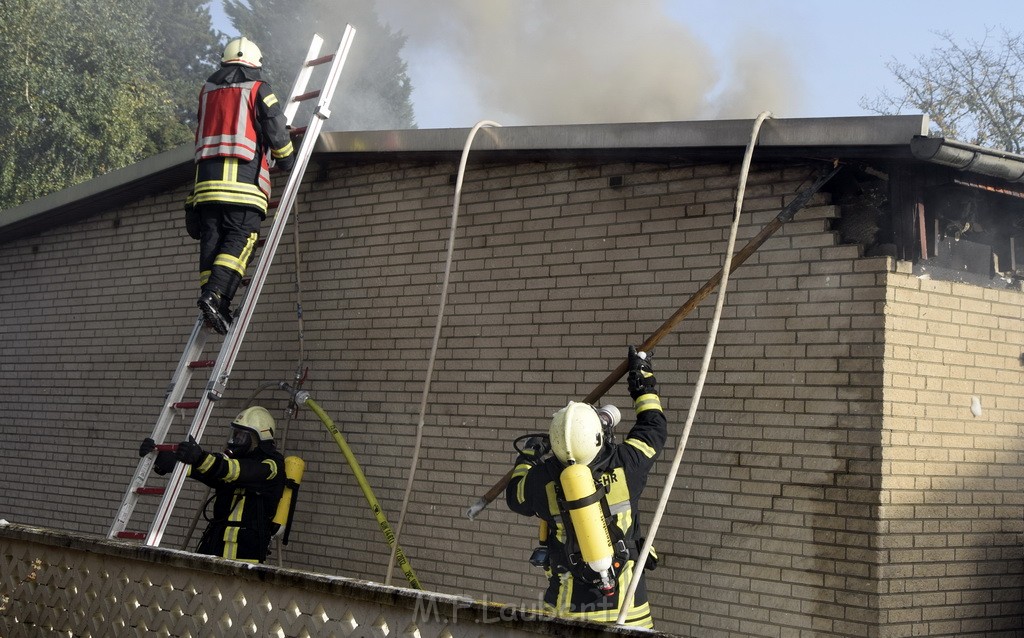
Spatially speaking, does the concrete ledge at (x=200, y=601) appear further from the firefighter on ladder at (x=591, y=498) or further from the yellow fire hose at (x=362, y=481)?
the yellow fire hose at (x=362, y=481)

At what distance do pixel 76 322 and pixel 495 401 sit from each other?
15.4 ft

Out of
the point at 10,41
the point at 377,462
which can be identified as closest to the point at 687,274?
the point at 377,462

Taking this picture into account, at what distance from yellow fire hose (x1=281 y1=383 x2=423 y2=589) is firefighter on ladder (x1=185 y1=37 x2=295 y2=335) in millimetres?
1058

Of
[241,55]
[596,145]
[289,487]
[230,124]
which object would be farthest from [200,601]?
[241,55]

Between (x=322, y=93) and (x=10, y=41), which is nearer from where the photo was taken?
(x=322, y=93)

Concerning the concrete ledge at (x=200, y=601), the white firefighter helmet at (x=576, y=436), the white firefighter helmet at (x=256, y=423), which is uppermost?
the white firefighter helmet at (x=256, y=423)

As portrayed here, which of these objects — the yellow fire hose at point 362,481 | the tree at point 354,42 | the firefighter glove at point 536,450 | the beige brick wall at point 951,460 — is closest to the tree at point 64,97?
the tree at point 354,42

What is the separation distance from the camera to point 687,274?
5785mm

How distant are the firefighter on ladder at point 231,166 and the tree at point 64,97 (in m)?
18.4

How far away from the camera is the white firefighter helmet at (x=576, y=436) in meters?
4.44

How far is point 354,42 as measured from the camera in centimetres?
4488

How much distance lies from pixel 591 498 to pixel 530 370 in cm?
215

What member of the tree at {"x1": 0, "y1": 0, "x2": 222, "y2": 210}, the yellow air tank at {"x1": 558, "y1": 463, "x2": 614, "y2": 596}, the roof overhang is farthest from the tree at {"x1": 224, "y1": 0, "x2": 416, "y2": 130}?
the yellow air tank at {"x1": 558, "y1": 463, "x2": 614, "y2": 596}

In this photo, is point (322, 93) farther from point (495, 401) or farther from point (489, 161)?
point (495, 401)
